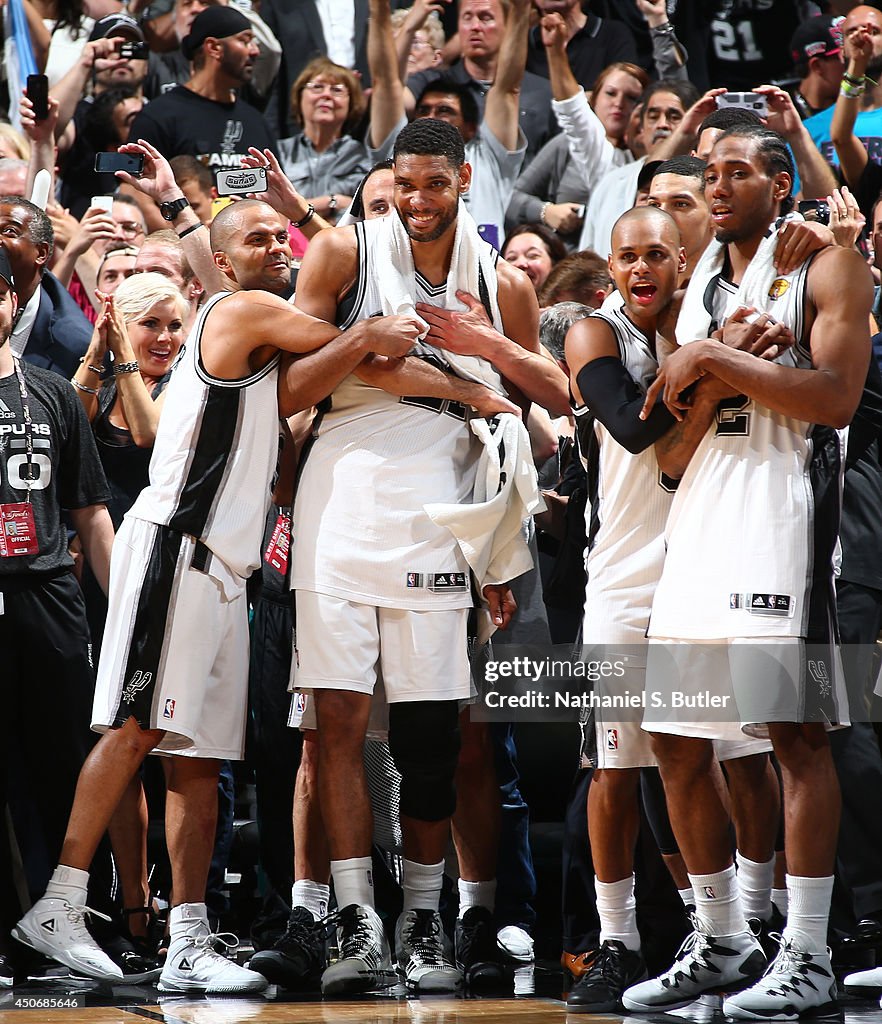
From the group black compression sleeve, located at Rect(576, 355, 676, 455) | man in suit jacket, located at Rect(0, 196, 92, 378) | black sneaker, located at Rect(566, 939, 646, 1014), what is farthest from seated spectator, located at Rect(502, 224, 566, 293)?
black sneaker, located at Rect(566, 939, 646, 1014)

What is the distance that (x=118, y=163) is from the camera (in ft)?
15.6

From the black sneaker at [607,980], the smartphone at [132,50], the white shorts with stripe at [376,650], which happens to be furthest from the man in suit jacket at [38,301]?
the black sneaker at [607,980]

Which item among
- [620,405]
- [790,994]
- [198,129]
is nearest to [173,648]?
[620,405]

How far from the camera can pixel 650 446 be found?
12.7ft

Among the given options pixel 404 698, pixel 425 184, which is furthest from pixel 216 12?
pixel 404 698

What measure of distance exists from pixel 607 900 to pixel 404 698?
0.80 m

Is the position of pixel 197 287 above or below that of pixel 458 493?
above

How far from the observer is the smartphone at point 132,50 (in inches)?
298

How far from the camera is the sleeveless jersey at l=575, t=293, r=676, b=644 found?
387 cm

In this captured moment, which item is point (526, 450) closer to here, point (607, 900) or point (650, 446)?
point (650, 446)

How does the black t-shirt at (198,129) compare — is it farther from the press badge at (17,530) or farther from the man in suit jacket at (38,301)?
the press badge at (17,530)

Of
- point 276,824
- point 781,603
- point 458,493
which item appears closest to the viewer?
point 781,603

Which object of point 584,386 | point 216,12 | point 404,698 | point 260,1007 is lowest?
point 260,1007

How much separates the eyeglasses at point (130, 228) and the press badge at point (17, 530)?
97.4 inches
